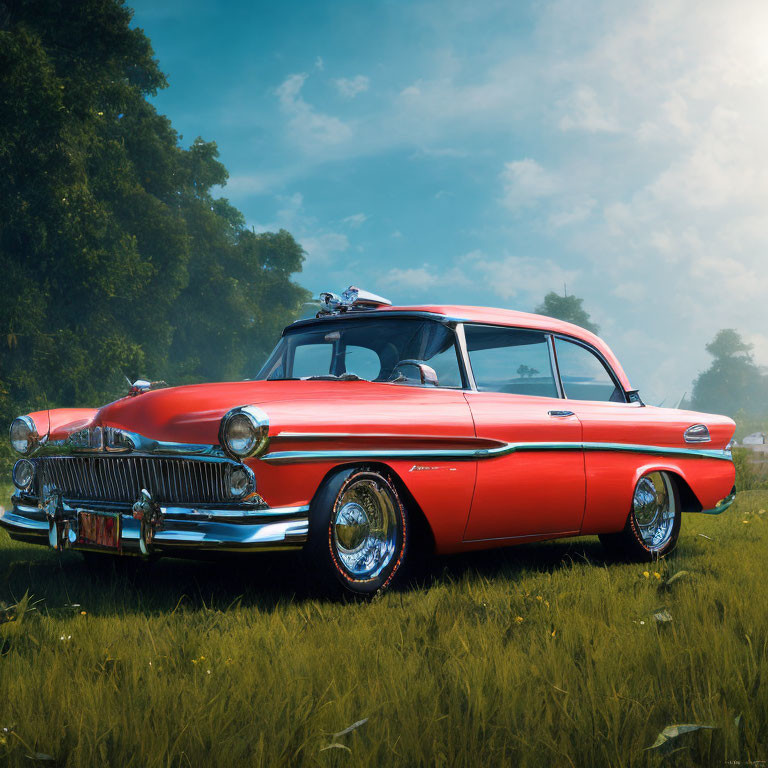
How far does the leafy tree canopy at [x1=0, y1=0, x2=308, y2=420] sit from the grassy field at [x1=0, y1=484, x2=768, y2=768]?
2023 centimetres

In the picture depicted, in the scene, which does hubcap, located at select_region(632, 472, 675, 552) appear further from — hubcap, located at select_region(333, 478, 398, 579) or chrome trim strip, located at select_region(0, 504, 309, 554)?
chrome trim strip, located at select_region(0, 504, 309, 554)

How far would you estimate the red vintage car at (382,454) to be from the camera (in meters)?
4.14

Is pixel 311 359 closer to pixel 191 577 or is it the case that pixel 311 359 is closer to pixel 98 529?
pixel 191 577

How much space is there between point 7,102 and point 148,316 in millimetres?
14210

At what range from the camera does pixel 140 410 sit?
4.47m

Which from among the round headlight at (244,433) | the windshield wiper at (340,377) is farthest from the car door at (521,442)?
the round headlight at (244,433)

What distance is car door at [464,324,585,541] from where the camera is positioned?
16.6 ft

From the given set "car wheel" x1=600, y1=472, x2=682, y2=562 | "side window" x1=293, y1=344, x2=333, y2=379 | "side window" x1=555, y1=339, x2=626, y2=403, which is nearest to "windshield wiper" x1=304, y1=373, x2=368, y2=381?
"side window" x1=293, y1=344, x2=333, y2=379

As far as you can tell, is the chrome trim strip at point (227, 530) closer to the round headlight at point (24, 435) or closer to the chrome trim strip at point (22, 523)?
the chrome trim strip at point (22, 523)

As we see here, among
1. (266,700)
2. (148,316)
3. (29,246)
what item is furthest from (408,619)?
(148,316)

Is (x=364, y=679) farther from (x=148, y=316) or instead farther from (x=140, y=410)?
(x=148, y=316)

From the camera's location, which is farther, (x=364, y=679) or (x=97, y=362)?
(x=97, y=362)

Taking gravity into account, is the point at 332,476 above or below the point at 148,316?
below

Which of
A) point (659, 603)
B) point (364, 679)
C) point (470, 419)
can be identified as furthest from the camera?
point (470, 419)
